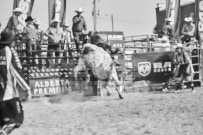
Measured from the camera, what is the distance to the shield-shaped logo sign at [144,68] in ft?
49.2

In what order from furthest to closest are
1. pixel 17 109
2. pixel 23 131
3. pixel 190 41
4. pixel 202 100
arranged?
pixel 190 41, pixel 202 100, pixel 23 131, pixel 17 109

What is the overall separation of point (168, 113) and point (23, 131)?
3.10m

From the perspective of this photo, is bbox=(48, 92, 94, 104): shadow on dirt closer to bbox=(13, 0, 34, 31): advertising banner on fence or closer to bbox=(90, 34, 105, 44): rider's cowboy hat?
bbox=(90, 34, 105, 44): rider's cowboy hat

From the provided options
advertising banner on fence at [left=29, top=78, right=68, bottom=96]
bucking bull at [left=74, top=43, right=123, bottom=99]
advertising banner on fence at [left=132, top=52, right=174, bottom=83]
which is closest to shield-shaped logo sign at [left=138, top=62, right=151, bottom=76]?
advertising banner on fence at [left=132, top=52, right=174, bottom=83]

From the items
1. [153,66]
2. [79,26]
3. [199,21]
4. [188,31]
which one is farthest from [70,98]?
[199,21]

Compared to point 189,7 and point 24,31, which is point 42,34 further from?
point 189,7

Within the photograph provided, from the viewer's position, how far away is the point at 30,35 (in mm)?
12914

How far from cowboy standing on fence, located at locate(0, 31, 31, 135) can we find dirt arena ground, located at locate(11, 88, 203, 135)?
52.1 inches

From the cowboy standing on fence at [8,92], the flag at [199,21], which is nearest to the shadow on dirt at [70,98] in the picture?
the flag at [199,21]

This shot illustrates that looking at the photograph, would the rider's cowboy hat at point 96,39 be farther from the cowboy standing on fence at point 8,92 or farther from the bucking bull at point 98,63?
the cowboy standing on fence at point 8,92

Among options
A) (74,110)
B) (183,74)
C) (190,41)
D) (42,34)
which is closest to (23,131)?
(74,110)

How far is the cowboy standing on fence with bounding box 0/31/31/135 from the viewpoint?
601cm

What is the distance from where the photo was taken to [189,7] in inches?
1313

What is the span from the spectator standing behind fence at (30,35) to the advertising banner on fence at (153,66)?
3462 millimetres
